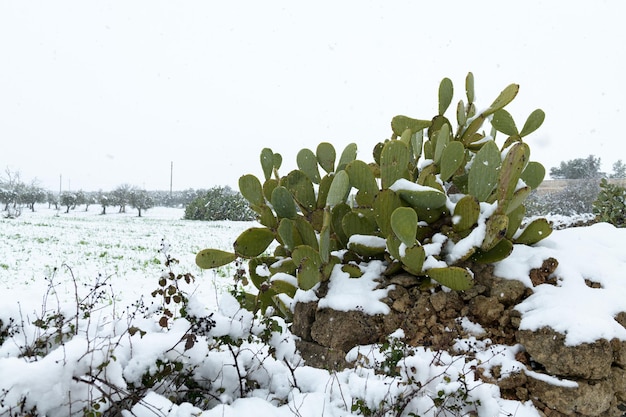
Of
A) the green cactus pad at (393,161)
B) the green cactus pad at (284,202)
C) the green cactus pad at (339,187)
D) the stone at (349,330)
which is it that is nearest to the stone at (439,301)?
the stone at (349,330)

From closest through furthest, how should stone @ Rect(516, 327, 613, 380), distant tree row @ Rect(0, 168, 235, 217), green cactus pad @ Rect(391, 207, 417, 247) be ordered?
stone @ Rect(516, 327, 613, 380)
green cactus pad @ Rect(391, 207, 417, 247)
distant tree row @ Rect(0, 168, 235, 217)

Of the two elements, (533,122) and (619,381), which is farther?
(533,122)

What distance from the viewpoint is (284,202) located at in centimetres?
308

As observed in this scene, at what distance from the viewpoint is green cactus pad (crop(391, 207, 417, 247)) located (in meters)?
2.38

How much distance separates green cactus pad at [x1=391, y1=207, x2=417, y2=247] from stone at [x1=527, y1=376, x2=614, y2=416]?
105 cm

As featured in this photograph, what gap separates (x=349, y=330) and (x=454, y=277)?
73 cm

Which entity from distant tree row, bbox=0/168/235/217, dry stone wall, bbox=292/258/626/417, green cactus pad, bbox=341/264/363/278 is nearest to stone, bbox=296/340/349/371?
dry stone wall, bbox=292/258/626/417

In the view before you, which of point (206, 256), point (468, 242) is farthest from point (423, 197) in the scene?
point (206, 256)

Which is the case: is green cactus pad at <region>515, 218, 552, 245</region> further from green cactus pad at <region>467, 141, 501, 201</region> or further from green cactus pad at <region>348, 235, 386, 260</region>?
green cactus pad at <region>348, 235, 386, 260</region>

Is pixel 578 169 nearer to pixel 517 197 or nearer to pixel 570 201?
pixel 570 201

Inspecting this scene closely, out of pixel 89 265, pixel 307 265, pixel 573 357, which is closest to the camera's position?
pixel 573 357

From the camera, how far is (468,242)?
2.65 meters

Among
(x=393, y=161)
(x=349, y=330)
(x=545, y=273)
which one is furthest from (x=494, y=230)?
(x=349, y=330)

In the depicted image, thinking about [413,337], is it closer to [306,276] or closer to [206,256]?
[306,276]
